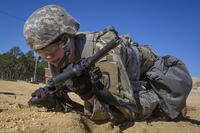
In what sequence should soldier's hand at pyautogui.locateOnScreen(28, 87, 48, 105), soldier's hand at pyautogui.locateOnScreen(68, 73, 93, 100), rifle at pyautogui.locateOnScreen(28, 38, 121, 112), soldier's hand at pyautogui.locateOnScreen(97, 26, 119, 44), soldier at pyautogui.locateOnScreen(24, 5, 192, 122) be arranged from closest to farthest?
rifle at pyautogui.locateOnScreen(28, 38, 121, 112), soldier's hand at pyautogui.locateOnScreen(68, 73, 93, 100), soldier at pyautogui.locateOnScreen(24, 5, 192, 122), soldier's hand at pyautogui.locateOnScreen(97, 26, 119, 44), soldier's hand at pyautogui.locateOnScreen(28, 87, 48, 105)

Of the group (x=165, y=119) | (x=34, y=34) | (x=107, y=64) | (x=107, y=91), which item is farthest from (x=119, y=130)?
(x=34, y=34)

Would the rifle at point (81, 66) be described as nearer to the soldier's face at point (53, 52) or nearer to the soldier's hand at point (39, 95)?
the soldier's face at point (53, 52)

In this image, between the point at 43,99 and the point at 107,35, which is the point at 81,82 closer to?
the point at 107,35

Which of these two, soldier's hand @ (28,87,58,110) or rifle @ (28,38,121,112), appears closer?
rifle @ (28,38,121,112)

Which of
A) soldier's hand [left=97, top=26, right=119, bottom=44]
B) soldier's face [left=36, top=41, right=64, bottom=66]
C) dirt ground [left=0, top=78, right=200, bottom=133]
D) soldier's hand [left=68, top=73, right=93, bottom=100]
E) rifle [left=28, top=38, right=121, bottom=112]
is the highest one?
soldier's hand [left=97, top=26, right=119, bottom=44]

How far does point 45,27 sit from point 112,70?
89cm

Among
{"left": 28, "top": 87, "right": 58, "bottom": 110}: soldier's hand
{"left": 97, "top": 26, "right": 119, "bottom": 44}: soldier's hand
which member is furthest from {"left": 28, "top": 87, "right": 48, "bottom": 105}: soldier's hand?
{"left": 97, "top": 26, "right": 119, "bottom": 44}: soldier's hand

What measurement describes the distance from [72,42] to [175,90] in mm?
1531

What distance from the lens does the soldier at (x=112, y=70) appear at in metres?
3.78

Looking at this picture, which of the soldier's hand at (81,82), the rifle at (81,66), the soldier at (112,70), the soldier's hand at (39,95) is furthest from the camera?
the soldier's hand at (39,95)

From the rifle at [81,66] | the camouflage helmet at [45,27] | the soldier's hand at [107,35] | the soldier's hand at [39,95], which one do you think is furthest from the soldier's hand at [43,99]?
the soldier's hand at [107,35]

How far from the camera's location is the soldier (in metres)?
3.78

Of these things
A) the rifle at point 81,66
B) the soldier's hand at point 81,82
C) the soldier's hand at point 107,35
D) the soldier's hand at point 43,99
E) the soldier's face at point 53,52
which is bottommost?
the soldier's hand at point 43,99

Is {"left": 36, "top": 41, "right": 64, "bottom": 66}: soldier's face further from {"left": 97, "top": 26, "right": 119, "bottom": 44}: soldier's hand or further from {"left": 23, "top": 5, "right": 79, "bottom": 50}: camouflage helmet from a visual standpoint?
{"left": 97, "top": 26, "right": 119, "bottom": 44}: soldier's hand
